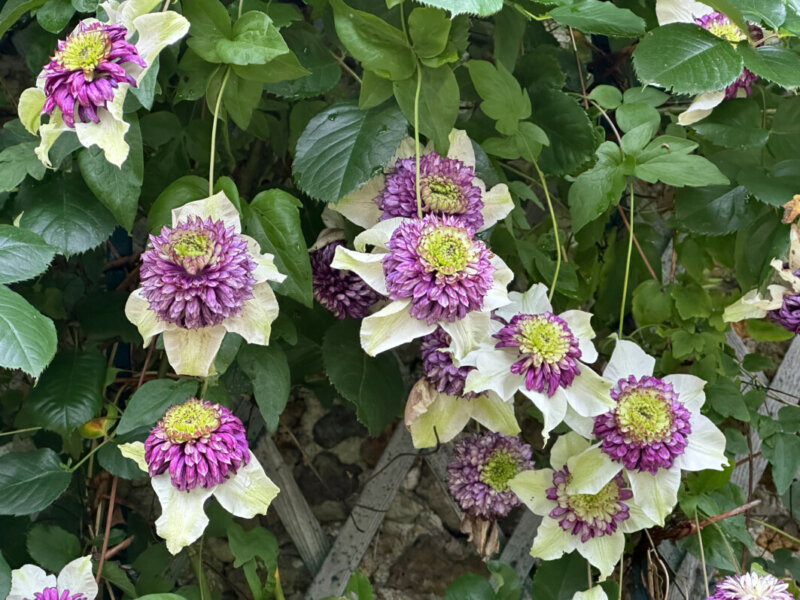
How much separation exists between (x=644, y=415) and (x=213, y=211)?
0.40m

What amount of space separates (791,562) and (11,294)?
1013 mm

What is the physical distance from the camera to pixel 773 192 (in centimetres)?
79

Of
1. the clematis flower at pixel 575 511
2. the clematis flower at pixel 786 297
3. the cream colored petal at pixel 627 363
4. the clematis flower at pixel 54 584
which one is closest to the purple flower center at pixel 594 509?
the clematis flower at pixel 575 511

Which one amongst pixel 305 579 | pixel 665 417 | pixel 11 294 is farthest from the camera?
pixel 305 579

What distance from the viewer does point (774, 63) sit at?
676mm

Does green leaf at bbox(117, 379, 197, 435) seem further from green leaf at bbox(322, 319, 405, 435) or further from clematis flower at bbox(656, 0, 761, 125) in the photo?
clematis flower at bbox(656, 0, 761, 125)

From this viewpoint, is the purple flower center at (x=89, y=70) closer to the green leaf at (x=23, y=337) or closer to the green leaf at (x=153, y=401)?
the green leaf at (x=23, y=337)

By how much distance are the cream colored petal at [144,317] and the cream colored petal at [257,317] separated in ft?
0.16

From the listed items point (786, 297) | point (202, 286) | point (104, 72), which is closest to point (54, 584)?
point (202, 286)

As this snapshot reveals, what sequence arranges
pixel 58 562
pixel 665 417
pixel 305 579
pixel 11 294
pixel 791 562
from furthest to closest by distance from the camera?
1. pixel 305 579
2. pixel 791 562
3. pixel 58 562
4. pixel 665 417
5. pixel 11 294

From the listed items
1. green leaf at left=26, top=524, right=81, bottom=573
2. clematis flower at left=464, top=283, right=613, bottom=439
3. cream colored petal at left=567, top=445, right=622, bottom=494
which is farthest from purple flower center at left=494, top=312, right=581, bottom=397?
green leaf at left=26, top=524, right=81, bottom=573

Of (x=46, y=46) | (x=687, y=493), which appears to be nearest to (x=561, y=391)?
(x=687, y=493)

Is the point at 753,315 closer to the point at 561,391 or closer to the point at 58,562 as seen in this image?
the point at 561,391

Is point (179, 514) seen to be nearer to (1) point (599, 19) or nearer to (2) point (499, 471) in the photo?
(2) point (499, 471)
